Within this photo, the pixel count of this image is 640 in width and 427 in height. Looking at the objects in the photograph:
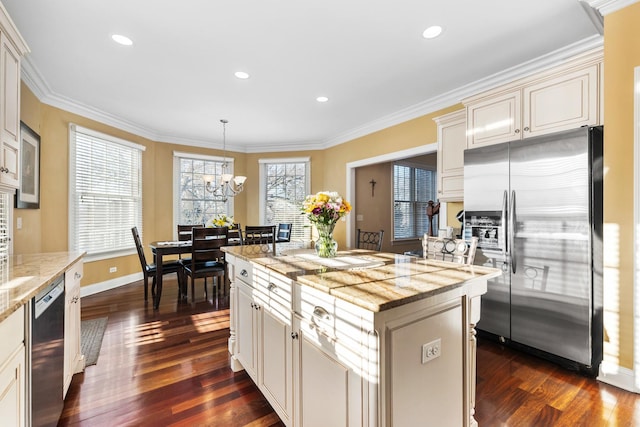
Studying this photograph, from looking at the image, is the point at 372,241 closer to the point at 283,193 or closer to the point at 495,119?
the point at 283,193

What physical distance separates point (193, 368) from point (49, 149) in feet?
11.8

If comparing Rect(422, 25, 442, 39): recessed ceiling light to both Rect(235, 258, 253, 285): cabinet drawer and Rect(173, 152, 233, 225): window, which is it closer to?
Rect(235, 258, 253, 285): cabinet drawer

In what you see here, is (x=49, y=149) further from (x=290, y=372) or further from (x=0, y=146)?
(x=290, y=372)

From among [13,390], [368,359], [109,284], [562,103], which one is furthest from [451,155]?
[109,284]

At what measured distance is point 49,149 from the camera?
3867 millimetres

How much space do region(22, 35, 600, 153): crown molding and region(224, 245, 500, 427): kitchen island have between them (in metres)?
2.44

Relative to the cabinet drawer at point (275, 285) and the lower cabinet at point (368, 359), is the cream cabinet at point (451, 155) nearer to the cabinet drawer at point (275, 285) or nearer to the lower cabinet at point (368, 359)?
the lower cabinet at point (368, 359)

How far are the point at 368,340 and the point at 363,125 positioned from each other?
4595mm

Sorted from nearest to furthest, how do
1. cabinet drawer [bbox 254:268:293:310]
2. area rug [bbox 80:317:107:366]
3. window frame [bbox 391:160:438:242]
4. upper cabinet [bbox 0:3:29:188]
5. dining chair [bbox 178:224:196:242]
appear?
cabinet drawer [bbox 254:268:293:310] < upper cabinet [bbox 0:3:29:188] < area rug [bbox 80:317:107:366] < dining chair [bbox 178:224:196:242] < window frame [bbox 391:160:438:242]

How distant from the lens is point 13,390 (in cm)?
115

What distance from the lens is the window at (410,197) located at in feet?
21.6

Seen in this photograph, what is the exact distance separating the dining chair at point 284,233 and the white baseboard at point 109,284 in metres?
2.64

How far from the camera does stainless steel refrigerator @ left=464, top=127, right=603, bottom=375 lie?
216cm

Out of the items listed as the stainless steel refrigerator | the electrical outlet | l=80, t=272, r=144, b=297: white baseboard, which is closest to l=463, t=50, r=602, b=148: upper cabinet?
the stainless steel refrigerator
